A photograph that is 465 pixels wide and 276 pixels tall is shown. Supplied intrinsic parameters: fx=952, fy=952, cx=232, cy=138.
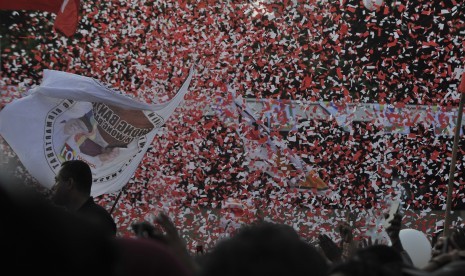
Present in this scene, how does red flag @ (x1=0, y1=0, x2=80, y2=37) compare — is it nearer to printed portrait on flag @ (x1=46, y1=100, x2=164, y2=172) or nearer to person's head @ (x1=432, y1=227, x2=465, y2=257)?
printed portrait on flag @ (x1=46, y1=100, x2=164, y2=172)

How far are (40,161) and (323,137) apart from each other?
20.3 feet

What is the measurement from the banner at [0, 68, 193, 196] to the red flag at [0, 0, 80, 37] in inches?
30.1

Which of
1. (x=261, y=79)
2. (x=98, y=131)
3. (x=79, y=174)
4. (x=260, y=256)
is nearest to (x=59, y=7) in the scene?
(x=98, y=131)

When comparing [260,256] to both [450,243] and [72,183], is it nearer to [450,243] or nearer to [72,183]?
[450,243]

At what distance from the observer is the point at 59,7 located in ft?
24.7

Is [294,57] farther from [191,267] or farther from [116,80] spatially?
[191,267]

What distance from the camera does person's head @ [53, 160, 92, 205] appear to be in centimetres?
468

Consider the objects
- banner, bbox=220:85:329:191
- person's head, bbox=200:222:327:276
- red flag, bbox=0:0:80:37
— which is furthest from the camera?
banner, bbox=220:85:329:191

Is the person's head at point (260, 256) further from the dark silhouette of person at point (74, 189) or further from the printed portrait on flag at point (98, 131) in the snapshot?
the printed portrait on flag at point (98, 131)

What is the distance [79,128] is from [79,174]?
6.80ft

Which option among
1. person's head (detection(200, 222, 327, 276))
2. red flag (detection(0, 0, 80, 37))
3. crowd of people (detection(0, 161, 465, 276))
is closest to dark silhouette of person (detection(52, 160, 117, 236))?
crowd of people (detection(0, 161, 465, 276))

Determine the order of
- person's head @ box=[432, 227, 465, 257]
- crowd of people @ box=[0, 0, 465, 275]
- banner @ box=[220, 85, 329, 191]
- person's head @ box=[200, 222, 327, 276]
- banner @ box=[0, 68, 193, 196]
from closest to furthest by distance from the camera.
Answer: person's head @ box=[200, 222, 327, 276] < person's head @ box=[432, 227, 465, 257] < banner @ box=[0, 68, 193, 196] < crowd of people @ box=[0, 0, 465, 275] < banner @ box=[220, 85, 329, 191]

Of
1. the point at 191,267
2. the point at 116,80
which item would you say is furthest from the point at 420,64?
the point at 191,267

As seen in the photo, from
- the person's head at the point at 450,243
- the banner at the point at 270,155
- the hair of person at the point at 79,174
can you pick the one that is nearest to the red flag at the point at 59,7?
the hair of person at the point at 79,174
